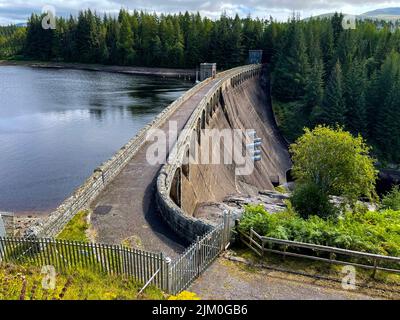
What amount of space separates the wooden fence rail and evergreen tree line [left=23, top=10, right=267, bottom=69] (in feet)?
316

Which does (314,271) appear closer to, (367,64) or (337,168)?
(337,168)

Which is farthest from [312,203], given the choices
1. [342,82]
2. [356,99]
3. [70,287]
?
[342,82]

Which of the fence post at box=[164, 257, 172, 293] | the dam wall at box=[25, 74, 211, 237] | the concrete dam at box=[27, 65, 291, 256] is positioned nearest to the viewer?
the fence post at box=[164, 257, 172, 293]

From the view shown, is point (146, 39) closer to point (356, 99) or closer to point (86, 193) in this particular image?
point (356, 99)

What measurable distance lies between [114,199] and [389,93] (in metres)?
58.0

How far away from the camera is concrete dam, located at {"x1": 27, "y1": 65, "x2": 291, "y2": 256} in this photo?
55.9 feet

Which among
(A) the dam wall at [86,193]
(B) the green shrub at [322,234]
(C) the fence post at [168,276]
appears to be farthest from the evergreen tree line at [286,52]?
(C) the fence post at [168,276]

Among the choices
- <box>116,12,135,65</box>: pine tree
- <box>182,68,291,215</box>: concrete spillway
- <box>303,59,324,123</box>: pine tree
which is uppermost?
<box>116,12,135,65</box>: pine tree

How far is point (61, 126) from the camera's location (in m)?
57.7

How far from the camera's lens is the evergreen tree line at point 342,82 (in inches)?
2525

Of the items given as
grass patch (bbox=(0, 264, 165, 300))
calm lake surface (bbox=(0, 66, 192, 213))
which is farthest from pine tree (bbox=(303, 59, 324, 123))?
grass patch (bbox=(0, 264, 165, 300))

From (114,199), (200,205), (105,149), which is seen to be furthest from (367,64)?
(114,199)

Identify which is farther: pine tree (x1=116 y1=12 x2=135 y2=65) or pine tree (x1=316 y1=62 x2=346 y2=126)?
pine tree (x1=116 y1=12 x2=135 y2=65)

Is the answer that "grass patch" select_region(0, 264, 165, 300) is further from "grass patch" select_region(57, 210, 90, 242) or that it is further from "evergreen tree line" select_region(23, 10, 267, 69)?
"evergreen tree line" select_region(23, 10, 267, 69)
